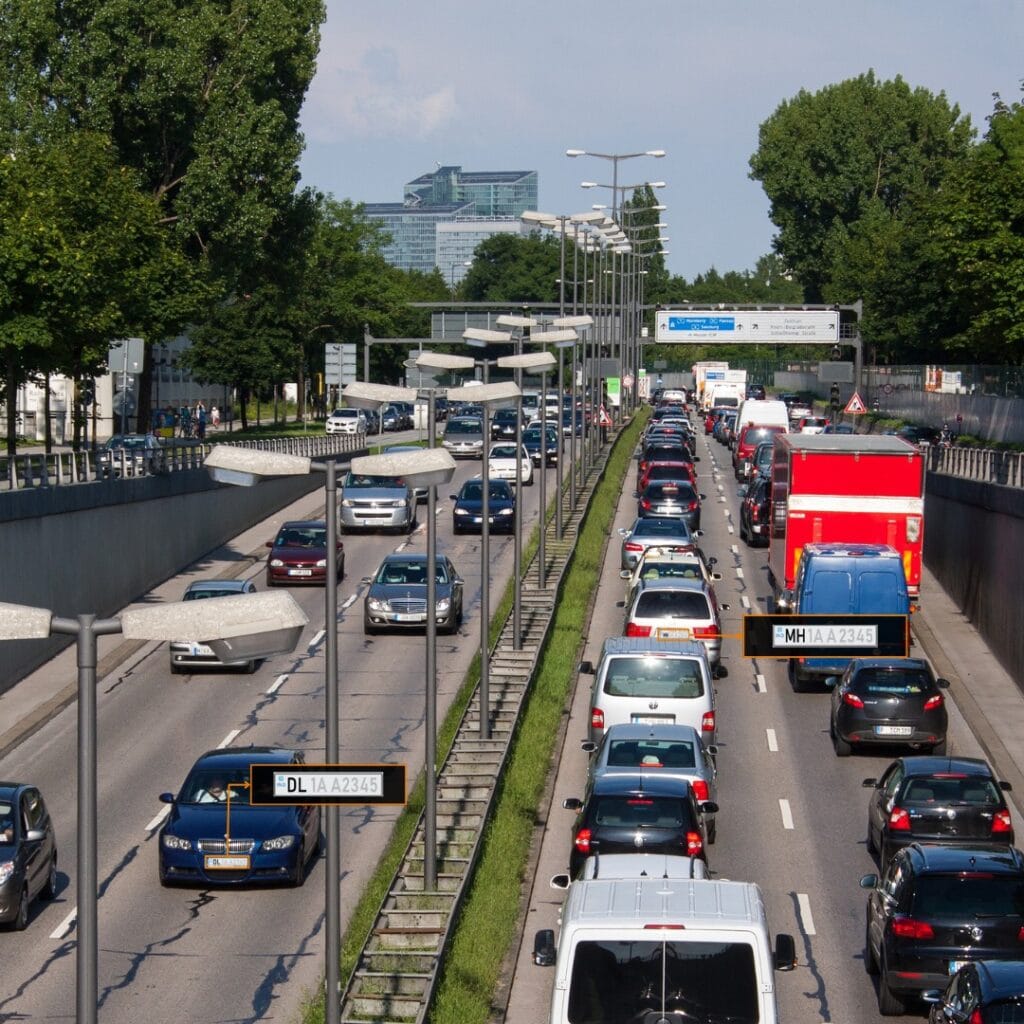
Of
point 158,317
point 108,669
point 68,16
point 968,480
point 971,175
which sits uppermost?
point 68,16

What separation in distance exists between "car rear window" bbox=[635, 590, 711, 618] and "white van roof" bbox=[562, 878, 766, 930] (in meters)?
19.9

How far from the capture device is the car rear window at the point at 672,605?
1305 inches

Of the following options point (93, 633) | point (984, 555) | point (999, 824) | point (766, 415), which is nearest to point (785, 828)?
point (999, 824)

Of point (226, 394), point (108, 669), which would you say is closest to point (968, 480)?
point (108, 669)

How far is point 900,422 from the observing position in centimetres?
7231

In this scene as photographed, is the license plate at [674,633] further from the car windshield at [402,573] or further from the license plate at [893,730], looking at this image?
the car windshield at [402,573]

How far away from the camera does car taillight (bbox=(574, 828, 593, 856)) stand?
2031cm

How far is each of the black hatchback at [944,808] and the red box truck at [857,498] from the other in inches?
472

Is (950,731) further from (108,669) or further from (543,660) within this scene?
(108,669)

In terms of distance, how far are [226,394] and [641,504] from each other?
62397 mm

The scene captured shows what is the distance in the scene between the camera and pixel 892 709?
28.0 m

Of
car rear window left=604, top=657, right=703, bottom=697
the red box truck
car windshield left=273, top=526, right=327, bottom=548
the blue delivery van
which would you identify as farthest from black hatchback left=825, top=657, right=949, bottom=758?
car windshield left=273, top=526, right=327, bottom=548

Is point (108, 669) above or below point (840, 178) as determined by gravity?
below

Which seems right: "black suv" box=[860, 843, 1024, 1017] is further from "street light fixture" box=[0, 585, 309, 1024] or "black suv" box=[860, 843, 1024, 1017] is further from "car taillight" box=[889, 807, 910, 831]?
"street light fixture" box=[0, 585, 309, 1024]
